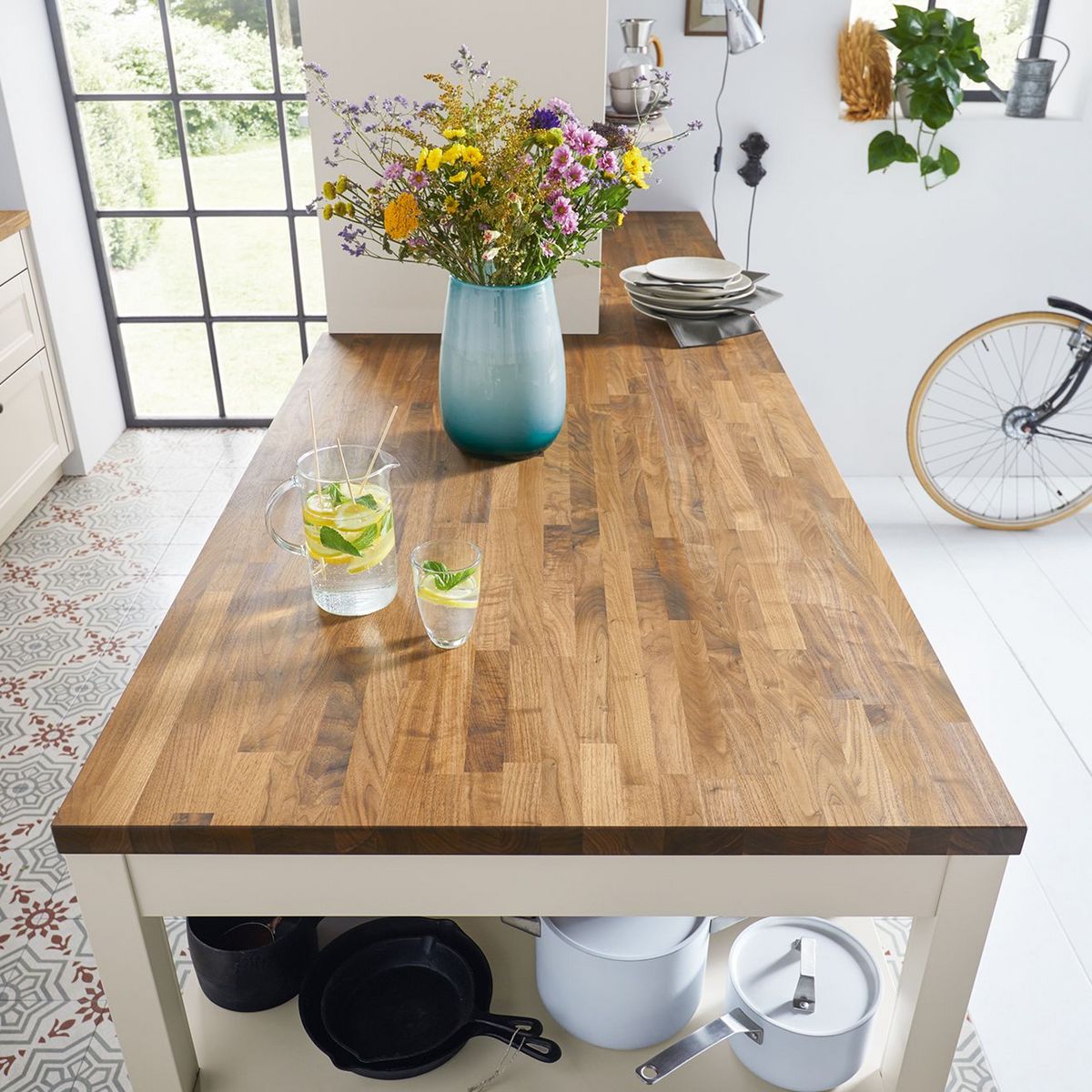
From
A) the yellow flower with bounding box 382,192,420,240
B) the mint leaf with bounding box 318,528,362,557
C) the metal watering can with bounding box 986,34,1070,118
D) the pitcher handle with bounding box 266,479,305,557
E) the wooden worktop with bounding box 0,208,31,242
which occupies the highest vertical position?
the yellow flower with bounding box 382,192,420,240

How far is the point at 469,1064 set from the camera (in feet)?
4.49

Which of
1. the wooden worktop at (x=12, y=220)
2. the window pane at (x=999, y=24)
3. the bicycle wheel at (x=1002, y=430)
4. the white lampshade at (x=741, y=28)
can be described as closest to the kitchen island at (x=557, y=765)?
the white lampshade at (x=741, y=28)

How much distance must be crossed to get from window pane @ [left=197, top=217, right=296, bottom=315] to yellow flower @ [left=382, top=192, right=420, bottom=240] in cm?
259

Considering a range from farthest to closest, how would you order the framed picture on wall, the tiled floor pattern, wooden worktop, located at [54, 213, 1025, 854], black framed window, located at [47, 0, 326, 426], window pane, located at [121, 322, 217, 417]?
window pane, located at [121, 322, 217, 417] < black framed window, located at [47, 0, 326, 426] < the framed picture on wall < the tiled floor pattern < wooden worktop, located at [54, 213, 1025, 854]

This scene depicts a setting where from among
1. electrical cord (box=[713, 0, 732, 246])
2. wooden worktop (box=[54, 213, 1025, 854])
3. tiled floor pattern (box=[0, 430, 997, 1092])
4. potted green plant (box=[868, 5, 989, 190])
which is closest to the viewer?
wooden worktop (box=[54, 213, 1025, 854])

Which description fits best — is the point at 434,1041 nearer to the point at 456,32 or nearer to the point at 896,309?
the point at 456,32

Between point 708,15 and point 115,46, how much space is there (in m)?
1.88

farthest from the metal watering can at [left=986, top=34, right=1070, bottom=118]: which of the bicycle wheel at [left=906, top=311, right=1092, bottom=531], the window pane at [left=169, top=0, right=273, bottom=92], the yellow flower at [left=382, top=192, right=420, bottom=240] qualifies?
the yellow flower at [left=382, top=192, right=420, bottom=240]

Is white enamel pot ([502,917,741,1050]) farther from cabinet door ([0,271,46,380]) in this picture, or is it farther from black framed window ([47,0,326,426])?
black framed window ([47,0,326,426])

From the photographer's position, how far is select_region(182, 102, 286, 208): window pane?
3668 millimetres

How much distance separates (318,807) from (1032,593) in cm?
273

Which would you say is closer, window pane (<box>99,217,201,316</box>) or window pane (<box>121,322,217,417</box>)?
window pane (<box>99,217,201,316</box>)

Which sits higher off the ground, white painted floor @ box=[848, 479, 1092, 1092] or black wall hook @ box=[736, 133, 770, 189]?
black wall hook @ box=[736, 133, 770, 189]

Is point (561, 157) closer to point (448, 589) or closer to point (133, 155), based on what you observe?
point (448, 589)
